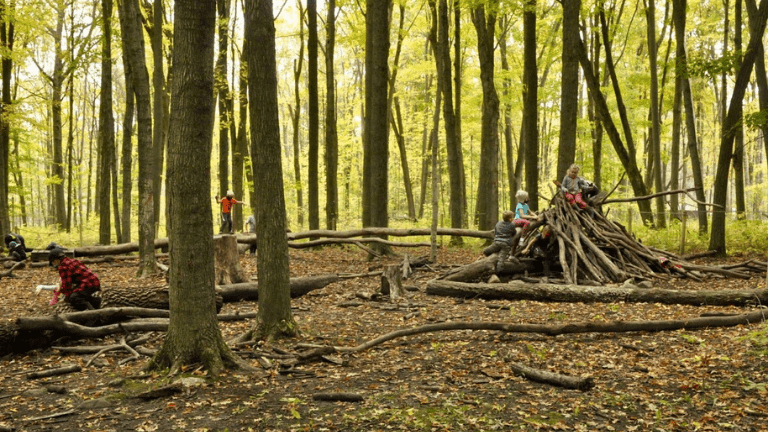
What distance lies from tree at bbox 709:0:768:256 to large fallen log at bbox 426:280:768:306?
530cm

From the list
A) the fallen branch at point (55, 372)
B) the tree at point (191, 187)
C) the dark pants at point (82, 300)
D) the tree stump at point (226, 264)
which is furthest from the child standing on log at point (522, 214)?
the fallen branch at point (55, 372)

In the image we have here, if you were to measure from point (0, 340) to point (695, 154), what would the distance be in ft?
57.0

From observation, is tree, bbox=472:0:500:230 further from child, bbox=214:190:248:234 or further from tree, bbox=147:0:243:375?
tree, bbox=147:0:243:375

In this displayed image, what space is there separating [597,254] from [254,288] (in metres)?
6.75

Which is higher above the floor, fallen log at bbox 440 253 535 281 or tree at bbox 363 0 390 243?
tree at bbox 363 0 390 243

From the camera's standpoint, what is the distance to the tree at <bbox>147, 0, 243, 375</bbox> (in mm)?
5105

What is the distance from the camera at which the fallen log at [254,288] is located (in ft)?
30.9

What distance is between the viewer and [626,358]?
19.4ft

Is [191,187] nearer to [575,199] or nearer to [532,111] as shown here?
[575,199]

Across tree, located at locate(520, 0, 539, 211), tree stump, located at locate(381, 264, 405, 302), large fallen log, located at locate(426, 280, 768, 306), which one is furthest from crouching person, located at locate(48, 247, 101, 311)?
tree, located at locate(520, 0, 539, 211)

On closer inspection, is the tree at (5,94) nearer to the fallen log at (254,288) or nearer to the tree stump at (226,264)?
the tree stump at (226,264)

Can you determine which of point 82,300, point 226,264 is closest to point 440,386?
point 82,300

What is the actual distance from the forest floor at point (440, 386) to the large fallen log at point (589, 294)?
0.32 metres

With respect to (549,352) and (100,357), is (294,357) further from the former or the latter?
(549,352)
